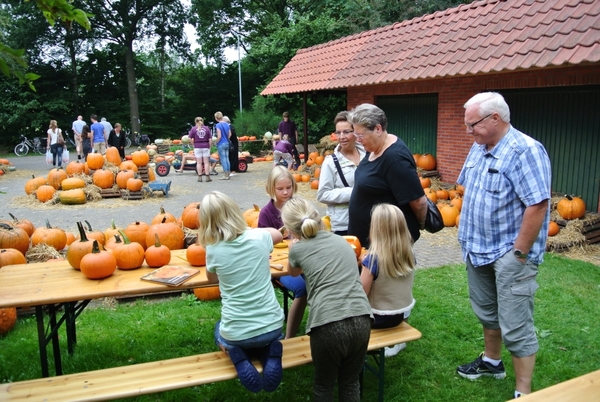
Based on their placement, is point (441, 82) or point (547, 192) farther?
point (441, 82)

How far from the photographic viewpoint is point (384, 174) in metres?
Answer: 3.46

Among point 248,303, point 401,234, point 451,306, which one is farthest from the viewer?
point 451,306

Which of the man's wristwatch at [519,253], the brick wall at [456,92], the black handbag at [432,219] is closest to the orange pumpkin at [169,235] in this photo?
the black handbag at [432,219]

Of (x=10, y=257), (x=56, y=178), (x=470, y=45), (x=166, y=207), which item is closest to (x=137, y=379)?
(x=10, y=257)

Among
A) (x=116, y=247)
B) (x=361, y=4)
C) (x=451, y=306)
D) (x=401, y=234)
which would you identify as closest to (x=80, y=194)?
(x=116, y=247)

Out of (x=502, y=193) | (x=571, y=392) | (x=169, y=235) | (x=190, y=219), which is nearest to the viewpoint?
(x=571, y=392)

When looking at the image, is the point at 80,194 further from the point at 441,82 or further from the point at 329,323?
the point at 329,323

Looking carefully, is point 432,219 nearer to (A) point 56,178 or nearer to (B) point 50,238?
(B) point 50,238

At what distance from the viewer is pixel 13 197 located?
1209 cm

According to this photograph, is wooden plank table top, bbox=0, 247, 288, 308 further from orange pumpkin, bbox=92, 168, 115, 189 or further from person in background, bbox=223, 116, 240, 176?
person in background, bbox=223, 116, 240, 176

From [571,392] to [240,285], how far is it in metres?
1.78

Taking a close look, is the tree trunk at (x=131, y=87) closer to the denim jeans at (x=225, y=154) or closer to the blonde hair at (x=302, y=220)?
the denim jeans at (x=225, y=154)

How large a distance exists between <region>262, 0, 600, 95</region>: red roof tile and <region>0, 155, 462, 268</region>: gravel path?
294 centimetres

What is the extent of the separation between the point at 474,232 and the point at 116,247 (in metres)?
2.54
